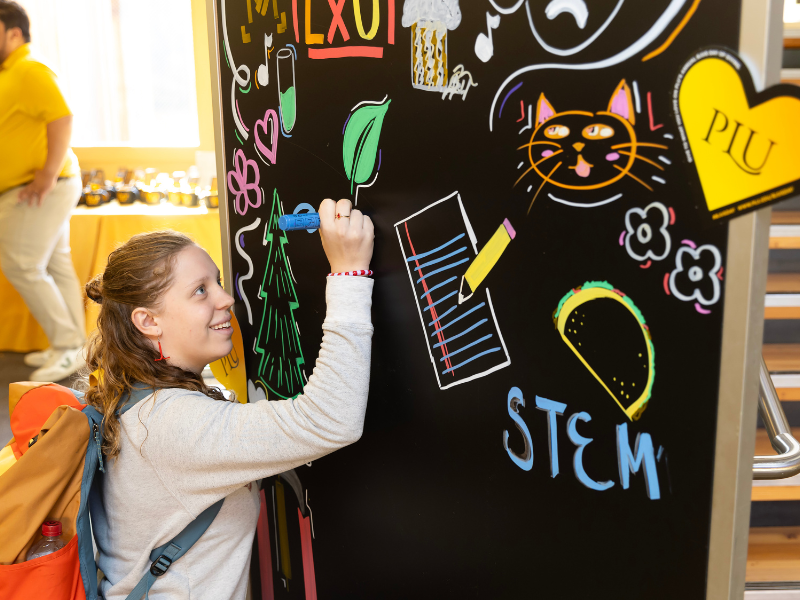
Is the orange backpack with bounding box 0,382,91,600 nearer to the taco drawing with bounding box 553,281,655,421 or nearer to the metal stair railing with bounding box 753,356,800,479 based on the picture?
the taco drawing with bounding box 553,281,655,421

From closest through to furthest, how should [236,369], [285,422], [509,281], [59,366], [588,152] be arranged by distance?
1. [588,152]
2. [509,281]
3. [285,422]
4. [236,369]
5. [59,366]

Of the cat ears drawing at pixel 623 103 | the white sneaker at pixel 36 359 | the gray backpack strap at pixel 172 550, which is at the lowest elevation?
the white sneaker at pixel 36 359

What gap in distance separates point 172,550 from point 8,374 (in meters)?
3.03

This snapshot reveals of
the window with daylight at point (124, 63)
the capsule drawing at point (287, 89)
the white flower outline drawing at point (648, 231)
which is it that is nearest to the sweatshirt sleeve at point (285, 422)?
the capsule drawing at point (287, 89)

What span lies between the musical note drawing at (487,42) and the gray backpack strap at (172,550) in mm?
758

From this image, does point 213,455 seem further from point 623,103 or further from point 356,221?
point 623,103

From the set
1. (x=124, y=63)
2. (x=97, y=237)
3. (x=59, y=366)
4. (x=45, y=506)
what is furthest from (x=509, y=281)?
(x=124, y=63)

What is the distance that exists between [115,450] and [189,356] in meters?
0.18

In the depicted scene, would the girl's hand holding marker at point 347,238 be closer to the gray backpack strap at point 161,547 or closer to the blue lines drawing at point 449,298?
the blue lines drawing at point 449,298

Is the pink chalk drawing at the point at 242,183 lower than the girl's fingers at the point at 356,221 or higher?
higher

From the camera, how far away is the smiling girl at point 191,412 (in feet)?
3.04

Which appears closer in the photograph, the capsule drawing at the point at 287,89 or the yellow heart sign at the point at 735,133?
the yellow heart sign at the point at 735,133

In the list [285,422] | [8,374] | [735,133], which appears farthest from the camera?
[8,374]

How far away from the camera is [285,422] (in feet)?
3.01
